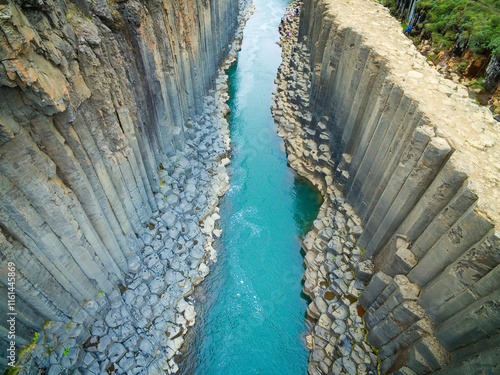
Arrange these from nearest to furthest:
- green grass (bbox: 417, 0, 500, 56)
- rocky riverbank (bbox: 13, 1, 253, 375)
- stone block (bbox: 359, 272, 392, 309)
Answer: rocky riverbank (bbox: 13, 1, 253, 375) → stone block (bbox: 359, 272, 392, 309) → green grass (bbox: 417, 0, 500, 56)

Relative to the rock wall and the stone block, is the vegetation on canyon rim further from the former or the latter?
the stone block

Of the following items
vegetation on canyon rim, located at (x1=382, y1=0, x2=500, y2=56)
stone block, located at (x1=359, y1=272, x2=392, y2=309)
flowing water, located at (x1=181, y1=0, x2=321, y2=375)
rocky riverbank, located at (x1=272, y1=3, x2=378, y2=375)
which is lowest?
flowing water, located at (x1=181, y1=0, x2=321, y2=375)

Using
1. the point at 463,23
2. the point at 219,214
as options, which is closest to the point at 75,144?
the point at 219,214

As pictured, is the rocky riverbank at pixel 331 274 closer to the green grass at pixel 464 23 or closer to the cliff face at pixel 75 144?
the cliff face at pixel 75 144

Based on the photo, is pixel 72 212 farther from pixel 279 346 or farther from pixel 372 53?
pixel 372 53

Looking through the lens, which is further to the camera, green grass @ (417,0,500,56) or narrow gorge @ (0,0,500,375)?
green grass @ (417,0,500,56)

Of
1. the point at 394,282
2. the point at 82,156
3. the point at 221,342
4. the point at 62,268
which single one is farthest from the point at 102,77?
the point at 394,282

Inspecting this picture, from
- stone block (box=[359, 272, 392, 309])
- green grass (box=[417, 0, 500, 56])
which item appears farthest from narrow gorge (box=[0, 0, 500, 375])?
green grass (box=[417, 0, 500, 56])
